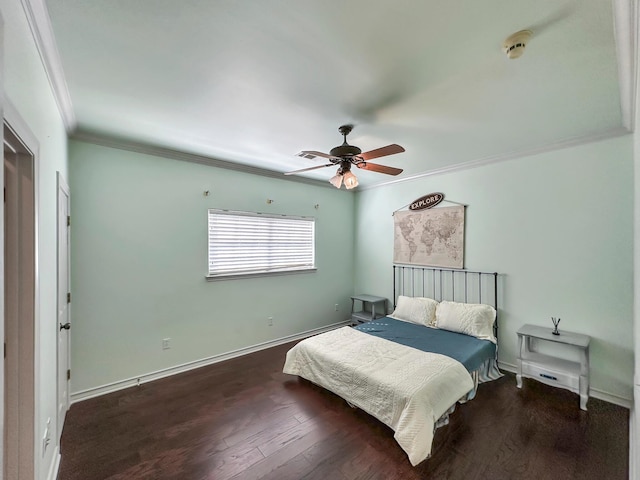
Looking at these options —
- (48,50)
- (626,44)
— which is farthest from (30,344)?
(626,44)

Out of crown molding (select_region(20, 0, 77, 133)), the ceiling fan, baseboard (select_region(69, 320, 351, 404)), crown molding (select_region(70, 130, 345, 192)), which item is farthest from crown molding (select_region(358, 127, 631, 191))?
crown molding (select_region(20, 0, 77, 133))

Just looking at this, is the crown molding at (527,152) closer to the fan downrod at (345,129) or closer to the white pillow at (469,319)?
the white pillow at (469,319)

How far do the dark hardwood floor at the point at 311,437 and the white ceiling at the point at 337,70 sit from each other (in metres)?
2.66

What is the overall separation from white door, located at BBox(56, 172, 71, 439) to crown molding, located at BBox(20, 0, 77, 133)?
23.0 inches

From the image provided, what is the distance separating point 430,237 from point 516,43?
2.86 m

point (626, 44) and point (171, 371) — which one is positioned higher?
point (626, 44)

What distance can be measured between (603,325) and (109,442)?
15.0ft

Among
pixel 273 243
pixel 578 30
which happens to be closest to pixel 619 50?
pixel 578 30

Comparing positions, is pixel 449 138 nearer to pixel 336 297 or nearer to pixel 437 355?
pixel 437 355

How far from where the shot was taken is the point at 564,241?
302 cm

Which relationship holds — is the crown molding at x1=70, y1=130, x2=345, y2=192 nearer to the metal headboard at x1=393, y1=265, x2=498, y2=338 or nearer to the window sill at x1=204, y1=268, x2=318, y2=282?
the window sill at x1=204, y1=268, x2=318, y2=282

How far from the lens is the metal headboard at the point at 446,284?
3.60m

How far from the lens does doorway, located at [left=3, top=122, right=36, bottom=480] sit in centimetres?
139

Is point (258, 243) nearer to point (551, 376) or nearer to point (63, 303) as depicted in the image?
point (63, 303)
